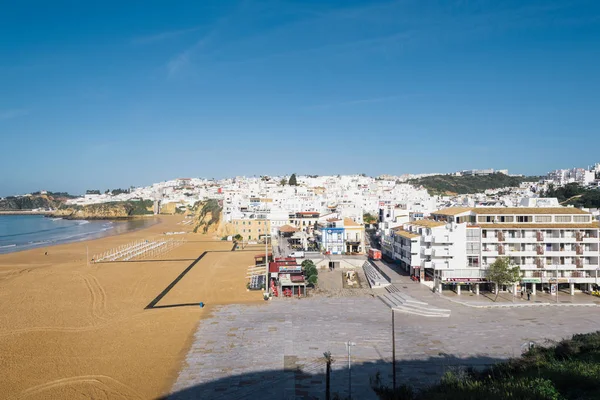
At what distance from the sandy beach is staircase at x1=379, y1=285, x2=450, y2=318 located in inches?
314

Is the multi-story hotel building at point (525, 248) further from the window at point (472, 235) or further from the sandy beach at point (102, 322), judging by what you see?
the sandy beach at point (102, 322)

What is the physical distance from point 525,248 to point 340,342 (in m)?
15.6

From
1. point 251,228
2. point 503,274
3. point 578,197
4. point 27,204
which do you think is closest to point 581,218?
point 503,274

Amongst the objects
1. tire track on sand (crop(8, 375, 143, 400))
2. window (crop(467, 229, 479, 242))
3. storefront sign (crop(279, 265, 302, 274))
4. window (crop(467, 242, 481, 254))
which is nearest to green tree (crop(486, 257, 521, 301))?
window (crop(467, 242, 481, 254))

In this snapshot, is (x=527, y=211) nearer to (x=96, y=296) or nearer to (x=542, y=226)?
(x=542, y=226)

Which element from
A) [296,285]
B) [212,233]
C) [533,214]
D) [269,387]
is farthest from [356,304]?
[212,233]

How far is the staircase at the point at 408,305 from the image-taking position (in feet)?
71.4

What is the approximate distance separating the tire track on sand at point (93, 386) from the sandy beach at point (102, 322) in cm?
3

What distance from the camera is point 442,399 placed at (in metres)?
9.92

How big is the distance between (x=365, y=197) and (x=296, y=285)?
43.7m

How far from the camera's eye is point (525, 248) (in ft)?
85.6

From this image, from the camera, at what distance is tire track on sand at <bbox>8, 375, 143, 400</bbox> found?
1325 cm

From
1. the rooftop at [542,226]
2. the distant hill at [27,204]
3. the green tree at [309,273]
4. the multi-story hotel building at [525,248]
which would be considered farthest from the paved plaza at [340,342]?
the distant hill at [27,204]

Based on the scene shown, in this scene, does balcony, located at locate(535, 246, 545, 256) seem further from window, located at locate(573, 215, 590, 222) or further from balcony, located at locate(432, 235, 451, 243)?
balcony, located at locate(432, 235, 451, 243)
